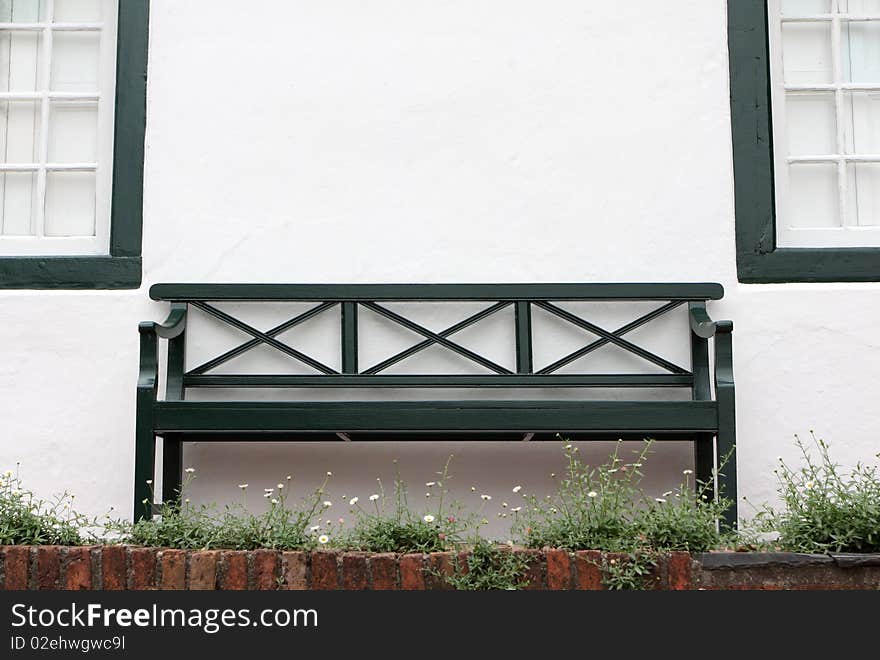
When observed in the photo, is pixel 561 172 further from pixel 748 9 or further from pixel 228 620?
pixel 228 620

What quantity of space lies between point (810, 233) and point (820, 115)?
0.59 meters

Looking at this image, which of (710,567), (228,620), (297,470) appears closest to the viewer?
(228,620)

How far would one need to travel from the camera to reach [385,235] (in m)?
5.34

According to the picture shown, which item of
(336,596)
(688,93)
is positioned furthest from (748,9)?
(336,596)

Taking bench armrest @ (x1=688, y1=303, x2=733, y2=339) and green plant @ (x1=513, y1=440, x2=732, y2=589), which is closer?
green plant @ (x1=513, y1=440, x2=732, y2=589)

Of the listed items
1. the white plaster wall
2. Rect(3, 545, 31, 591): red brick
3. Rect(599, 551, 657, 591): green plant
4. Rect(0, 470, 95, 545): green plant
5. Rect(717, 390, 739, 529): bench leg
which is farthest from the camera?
the white plaster wall

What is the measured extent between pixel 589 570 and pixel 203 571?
134cm

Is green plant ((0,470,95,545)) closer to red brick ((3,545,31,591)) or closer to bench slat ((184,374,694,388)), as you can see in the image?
red brick ((3,545,31,591))

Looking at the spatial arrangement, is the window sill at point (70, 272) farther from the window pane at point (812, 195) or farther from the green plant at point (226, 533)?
the window pane at point (812, 195)

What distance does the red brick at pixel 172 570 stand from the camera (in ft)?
13.1

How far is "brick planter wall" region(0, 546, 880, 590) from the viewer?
155 inches

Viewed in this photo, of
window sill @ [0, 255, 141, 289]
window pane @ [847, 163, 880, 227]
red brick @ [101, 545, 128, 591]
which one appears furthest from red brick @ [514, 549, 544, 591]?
window pane @ [847, 163, 880, 227]

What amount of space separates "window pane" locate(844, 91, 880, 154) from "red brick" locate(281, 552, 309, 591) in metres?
3.35

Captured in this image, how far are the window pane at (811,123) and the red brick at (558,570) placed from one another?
261 centimetres
